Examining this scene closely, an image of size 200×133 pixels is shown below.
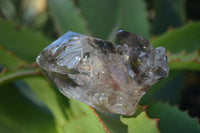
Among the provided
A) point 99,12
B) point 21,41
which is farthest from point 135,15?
point 21,41

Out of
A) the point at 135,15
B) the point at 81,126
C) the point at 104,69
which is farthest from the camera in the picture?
the point at 135,15

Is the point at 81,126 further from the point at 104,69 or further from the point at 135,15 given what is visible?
the point at 135,15

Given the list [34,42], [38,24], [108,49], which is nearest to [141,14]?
[34,42]

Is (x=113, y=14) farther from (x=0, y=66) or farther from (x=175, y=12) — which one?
(x=0, y=66)

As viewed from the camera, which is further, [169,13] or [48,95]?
[169,13]

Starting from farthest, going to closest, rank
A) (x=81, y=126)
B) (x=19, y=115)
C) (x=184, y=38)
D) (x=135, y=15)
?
(x=135, y=15) < (x=184, y=38) < (x=19, y=115) < (x=81, y=126)

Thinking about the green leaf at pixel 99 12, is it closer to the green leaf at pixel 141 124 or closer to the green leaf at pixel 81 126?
the green leaf at pixel 81 126

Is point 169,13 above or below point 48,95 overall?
below

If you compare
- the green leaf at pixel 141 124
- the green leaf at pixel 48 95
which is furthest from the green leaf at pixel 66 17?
the green leaf at pixel 141 124
